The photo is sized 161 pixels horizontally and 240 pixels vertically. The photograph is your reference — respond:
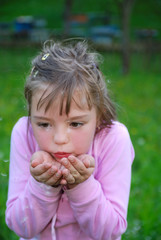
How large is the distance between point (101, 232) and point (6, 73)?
1030 cm

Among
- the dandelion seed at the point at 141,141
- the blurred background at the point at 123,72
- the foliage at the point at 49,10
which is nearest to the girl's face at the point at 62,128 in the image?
the blurred background at the point at 123,72

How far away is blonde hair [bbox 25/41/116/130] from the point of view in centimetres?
141

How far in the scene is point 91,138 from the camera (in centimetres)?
150

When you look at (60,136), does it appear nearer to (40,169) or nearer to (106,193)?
(40,169)

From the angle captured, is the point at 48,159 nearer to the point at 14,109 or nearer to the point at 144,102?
the point at 14,109

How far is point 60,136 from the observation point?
1.39 m

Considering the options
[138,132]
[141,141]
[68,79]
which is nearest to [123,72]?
[138,132]

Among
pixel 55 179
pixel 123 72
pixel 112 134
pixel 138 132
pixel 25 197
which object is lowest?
pixel 123 72

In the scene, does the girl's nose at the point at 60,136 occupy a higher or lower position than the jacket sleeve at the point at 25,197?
higher

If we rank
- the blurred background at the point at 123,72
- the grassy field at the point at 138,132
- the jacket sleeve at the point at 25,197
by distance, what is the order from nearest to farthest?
the jacket sleeve at the point at 25,197 → the grassy field at the point at 138,132 → the blurred background at the point at 123,72

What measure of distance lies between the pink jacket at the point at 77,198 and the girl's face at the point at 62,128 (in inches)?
5.0

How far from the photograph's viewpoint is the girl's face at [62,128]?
4.61 feet

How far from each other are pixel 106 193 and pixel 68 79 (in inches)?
19.2

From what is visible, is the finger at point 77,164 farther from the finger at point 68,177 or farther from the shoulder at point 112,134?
the shoulder at point 112,134
